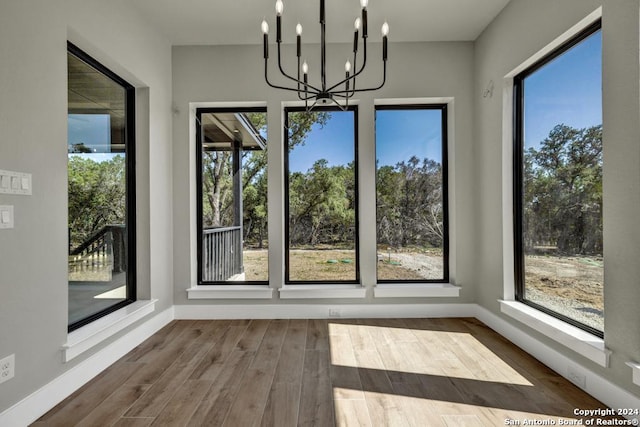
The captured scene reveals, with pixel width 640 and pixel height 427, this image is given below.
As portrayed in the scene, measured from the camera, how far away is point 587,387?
6.97ft

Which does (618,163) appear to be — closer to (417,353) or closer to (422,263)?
(417,353)

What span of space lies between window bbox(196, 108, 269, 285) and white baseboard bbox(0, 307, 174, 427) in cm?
99

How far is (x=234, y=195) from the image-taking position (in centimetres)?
386

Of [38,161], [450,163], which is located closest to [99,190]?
[38,161]

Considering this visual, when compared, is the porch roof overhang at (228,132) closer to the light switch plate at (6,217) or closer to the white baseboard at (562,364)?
the light switch plate at (6,217)

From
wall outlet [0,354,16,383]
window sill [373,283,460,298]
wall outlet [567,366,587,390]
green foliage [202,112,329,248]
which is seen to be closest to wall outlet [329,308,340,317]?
window sill [373,283,460,298]

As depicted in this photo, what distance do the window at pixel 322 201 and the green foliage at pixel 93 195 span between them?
1622 millimetres

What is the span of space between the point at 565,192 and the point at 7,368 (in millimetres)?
3558

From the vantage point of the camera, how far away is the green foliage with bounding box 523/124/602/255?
7.23ft

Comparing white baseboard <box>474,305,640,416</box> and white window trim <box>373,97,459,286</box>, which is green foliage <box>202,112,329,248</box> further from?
white baseboard <box>474,305,640,416</box>

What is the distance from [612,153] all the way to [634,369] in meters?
1.18

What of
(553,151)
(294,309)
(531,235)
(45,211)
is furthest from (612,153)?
(45,211)

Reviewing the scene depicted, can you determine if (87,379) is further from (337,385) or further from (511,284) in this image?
(511,284)

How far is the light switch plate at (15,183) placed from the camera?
173 centimetres
